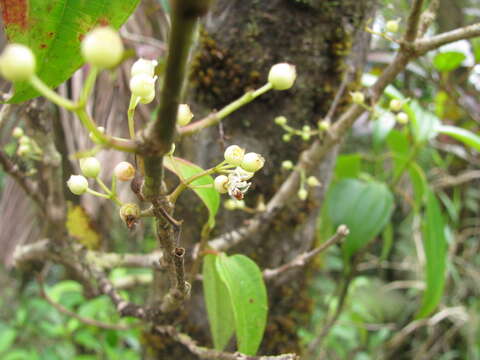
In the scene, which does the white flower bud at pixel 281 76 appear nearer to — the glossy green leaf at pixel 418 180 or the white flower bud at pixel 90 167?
the white flower bud at pixel 90 167

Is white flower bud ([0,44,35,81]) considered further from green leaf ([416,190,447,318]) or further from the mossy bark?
green leaf ([416,190,447,318])

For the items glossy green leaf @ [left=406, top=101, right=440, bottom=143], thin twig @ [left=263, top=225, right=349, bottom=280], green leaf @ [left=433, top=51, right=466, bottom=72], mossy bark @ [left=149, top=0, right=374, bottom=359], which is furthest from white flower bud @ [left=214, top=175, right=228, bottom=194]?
green leaf @ [left=433, top=51, right=466, bottom=72]

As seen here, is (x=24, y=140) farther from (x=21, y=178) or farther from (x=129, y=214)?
(x=129, y=214)

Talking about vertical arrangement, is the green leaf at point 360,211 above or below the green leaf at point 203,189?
below

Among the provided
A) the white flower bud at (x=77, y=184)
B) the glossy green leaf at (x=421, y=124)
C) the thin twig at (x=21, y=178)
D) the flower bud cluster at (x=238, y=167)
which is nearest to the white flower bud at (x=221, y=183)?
→ the flower bud cluster at (x=238, y=167)

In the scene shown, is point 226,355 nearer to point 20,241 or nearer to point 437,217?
point 437,217

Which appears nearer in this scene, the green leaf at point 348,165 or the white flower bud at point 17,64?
the white flower bud at point 17,64

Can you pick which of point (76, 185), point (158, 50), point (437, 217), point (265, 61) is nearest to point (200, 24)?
point (265, 61)
